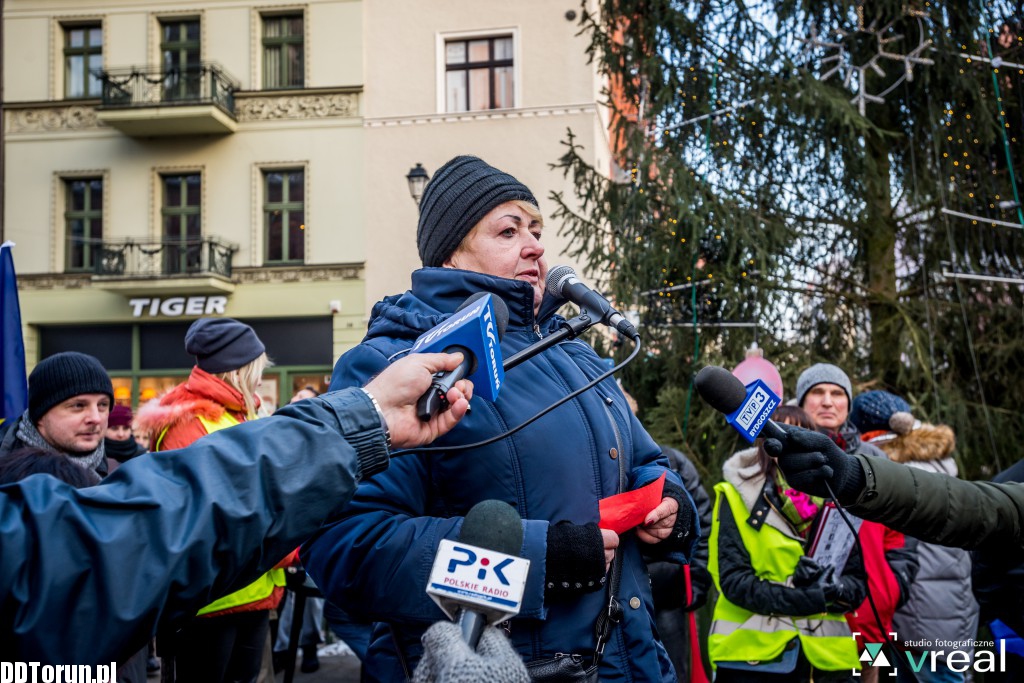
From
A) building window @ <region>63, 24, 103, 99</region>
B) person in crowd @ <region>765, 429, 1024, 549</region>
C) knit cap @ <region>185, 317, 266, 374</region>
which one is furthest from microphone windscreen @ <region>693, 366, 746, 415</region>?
building window @ <region>63, 24, 103, 99</region>

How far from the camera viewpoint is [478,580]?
126cm

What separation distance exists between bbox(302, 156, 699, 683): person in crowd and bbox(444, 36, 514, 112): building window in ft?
53.2

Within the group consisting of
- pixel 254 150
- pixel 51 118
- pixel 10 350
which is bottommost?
pixel 10 350

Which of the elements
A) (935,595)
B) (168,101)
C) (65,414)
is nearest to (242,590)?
(65,414)

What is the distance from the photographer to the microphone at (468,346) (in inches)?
60.6

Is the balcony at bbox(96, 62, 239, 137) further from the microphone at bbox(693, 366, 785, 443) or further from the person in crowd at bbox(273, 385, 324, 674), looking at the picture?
the microphone at bbox(693, 366, 785, 443)

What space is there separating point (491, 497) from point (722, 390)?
1.97 feet

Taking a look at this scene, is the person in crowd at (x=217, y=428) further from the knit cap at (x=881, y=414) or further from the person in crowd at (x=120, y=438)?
the knit cap at (x=881, y=414)

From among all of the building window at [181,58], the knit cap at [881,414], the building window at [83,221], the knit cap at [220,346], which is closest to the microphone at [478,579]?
the knit cap at [220,346]

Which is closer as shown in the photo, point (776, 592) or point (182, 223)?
point (776, 592)

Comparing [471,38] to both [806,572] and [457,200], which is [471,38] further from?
[457,200]

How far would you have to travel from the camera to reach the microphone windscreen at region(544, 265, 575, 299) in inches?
97.7

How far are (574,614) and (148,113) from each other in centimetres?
1822

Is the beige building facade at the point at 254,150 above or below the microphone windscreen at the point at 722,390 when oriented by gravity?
above
